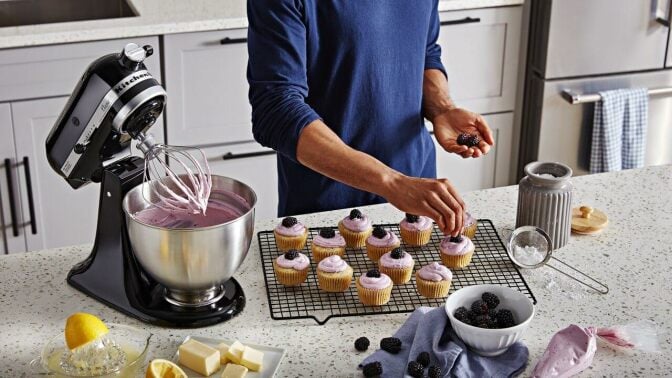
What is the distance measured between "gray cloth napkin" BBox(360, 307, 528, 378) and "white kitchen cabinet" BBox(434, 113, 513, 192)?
1.88 m

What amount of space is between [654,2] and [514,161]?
0.74 metres

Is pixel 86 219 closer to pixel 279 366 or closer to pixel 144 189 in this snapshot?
pixel 144 189

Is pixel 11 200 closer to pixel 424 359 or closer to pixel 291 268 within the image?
pixel 291 268

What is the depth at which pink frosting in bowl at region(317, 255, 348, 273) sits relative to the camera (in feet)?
5.33

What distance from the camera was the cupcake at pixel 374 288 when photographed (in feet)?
5.18

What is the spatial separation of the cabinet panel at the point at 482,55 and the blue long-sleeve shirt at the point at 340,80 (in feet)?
3.37

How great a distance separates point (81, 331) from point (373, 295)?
0.49 metres

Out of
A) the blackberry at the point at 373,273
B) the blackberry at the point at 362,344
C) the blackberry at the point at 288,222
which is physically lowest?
the blackberry at the point at 362,344

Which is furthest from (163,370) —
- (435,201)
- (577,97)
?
(577,97)

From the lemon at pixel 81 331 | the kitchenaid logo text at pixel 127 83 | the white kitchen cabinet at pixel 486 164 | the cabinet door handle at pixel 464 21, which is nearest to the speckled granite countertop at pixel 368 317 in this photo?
the lemon at pixel 81 331

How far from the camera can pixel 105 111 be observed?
1500 mm

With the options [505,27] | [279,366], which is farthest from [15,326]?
[505,27]

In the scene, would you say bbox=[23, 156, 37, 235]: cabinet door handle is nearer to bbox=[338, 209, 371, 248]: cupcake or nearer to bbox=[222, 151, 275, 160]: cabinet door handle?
bbox=[222, 151, 275, 160]: cabinet door handle

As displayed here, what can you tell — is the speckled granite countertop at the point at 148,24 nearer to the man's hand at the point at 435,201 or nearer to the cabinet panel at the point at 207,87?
the cabinet panel at the point at 207,87
